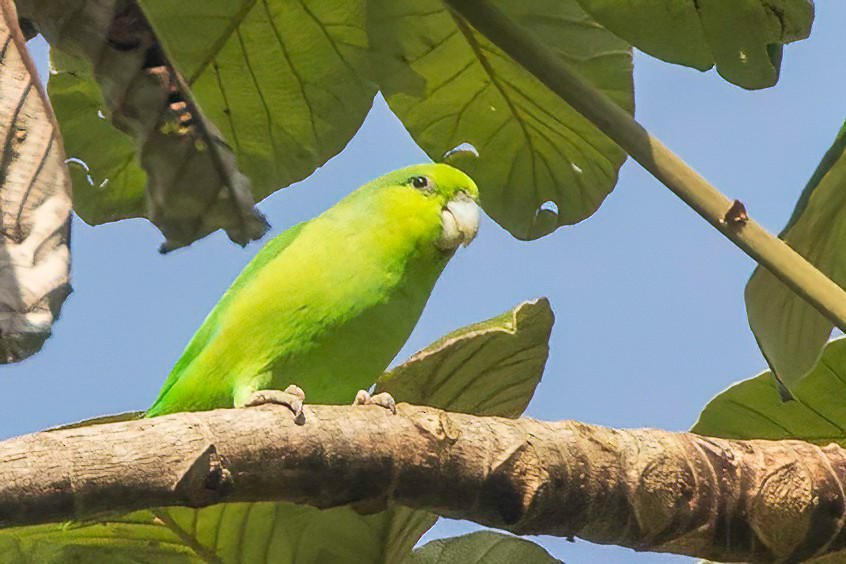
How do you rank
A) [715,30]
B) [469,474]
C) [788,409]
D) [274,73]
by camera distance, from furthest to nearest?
1. [274,73]
2. [788,409]
3. [715,30]
4. [469,474]

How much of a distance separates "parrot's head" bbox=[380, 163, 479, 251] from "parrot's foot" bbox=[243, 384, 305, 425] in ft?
1.75

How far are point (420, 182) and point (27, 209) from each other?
4.30ft

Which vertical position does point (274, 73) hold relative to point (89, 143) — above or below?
above

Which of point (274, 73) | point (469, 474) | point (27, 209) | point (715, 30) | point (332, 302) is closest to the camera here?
point (27, 209)

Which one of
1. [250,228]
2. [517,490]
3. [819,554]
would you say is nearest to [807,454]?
[819,554]

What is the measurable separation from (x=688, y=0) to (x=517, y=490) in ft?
2.50

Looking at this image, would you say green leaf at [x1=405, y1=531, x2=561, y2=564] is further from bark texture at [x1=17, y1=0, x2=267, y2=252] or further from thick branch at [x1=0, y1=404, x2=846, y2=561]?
bark texture at [x1=17, y1=0, x2=267, y2=252]

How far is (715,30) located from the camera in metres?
1.56

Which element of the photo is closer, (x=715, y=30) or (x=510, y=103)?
(x=715, y=30)

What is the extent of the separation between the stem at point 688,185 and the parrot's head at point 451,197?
0.63m

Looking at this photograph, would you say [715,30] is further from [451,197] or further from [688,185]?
[451,197]

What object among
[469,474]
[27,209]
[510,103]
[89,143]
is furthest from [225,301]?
[27,209]

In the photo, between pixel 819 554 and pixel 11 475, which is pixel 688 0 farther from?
pixel 11 475

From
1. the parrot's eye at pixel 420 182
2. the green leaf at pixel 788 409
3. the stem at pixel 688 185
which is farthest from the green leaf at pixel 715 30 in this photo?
the parrot's eye at pixel 420 182
